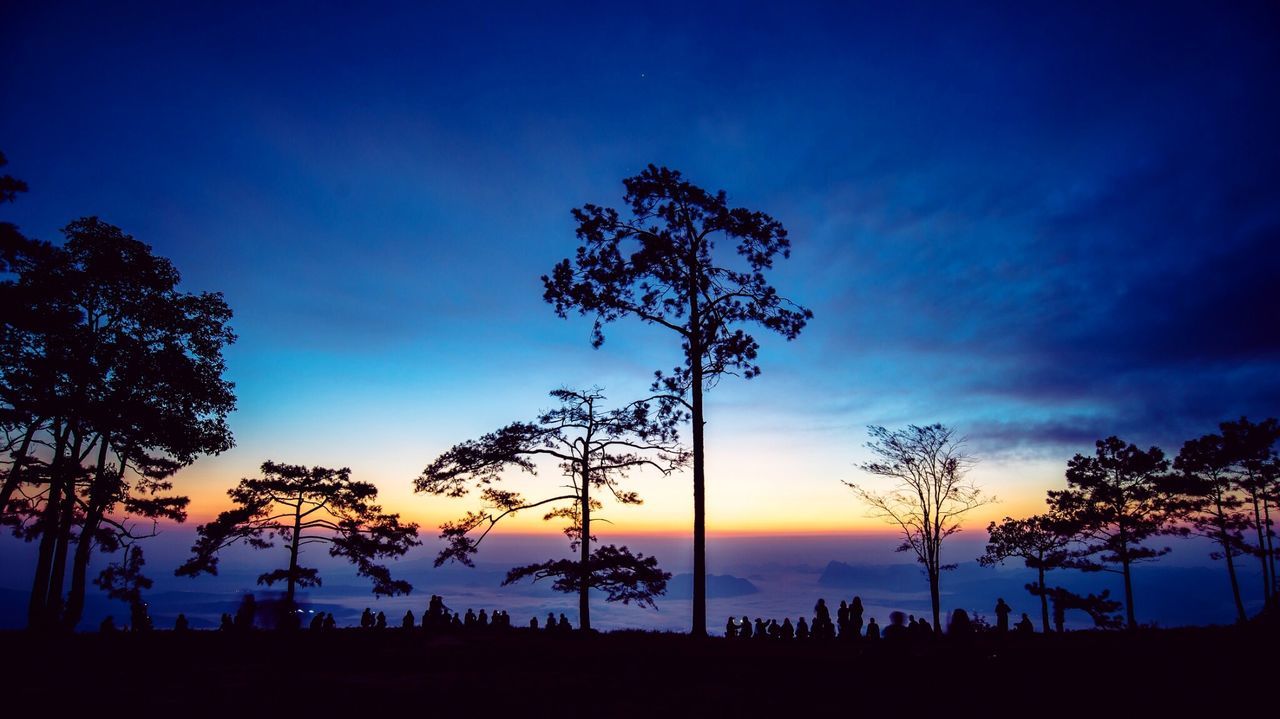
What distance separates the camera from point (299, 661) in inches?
499

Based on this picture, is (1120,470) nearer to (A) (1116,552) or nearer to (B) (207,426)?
(A) (1116,552)

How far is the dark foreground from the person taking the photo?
8.46 meters

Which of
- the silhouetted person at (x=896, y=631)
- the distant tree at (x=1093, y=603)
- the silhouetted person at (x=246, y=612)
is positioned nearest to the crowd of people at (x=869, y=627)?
the silhouetted person at (x=896, y=631)

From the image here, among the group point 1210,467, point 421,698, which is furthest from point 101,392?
point 1210,467

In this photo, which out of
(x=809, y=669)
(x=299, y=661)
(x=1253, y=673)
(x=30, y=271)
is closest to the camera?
(x=1253, y=673)

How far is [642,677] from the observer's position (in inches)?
420

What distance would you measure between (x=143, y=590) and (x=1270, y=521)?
54435 mm

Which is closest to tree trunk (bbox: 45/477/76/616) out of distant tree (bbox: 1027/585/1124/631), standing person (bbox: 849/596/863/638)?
standing person (bbox: 849/596/863/638)

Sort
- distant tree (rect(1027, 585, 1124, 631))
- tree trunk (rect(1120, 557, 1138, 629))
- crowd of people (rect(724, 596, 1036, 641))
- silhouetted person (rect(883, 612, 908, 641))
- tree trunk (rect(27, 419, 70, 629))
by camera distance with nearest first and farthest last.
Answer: silhouetted person (rect(883, 612, 908, 641))
crowd of people (rect(724, 596, 1036, 641))
tree trunk (rect(27, 419, 70, 629))
tree trunk (rect(1120, 557, 1138, 629))
distant tree (rect(1027, 585, 1124, 631))

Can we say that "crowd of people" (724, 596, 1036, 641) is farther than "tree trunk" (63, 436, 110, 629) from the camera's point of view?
No

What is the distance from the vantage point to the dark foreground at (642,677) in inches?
333

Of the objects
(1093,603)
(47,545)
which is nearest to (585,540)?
(47,545)

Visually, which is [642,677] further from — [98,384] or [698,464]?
[98,384]

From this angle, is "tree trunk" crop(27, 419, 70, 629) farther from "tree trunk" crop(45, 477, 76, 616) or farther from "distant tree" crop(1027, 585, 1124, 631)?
"distant tree" crop(1027, 585, 1124, 631)
